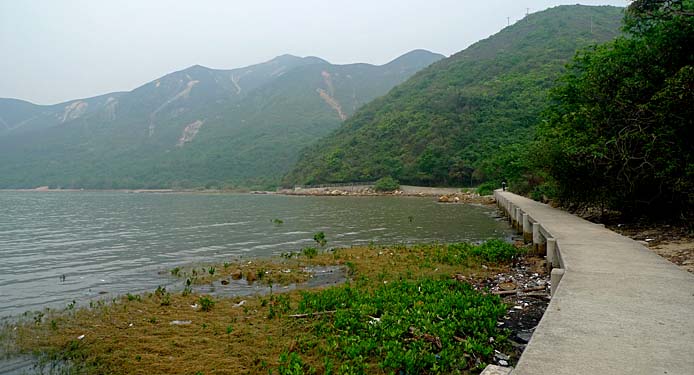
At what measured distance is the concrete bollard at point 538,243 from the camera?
547 inches

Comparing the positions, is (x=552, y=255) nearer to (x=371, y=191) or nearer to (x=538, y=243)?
(x=538, y=243)

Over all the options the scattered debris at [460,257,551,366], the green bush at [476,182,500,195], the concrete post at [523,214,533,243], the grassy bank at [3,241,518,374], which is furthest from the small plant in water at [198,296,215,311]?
the green bush at [476,182,500,195]

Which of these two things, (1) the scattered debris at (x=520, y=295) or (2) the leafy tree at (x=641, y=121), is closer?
(1) the scattered debris at (x=520, y=295)

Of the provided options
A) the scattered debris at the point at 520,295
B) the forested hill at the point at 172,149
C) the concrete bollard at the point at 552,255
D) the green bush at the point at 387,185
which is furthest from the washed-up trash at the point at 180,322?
the forested hill at the point at 172,149

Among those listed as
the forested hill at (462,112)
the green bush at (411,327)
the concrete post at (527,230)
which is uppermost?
the forested hill at (462,112)

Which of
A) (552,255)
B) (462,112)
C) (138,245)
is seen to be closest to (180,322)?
(552,255)

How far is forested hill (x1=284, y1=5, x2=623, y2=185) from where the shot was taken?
78.9 m

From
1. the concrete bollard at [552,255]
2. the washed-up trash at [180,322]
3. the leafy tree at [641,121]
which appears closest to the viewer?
the washed-up trash at [180,322]

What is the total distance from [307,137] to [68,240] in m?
136

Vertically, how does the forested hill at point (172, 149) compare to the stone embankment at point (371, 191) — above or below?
above

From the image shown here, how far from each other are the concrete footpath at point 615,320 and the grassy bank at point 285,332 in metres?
1.26

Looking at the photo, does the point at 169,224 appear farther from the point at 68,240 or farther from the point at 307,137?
the point at 307,137

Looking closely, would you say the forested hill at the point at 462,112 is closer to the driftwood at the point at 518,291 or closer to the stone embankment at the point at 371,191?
the stone embankment at the point at 371,191

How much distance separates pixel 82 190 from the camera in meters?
133
